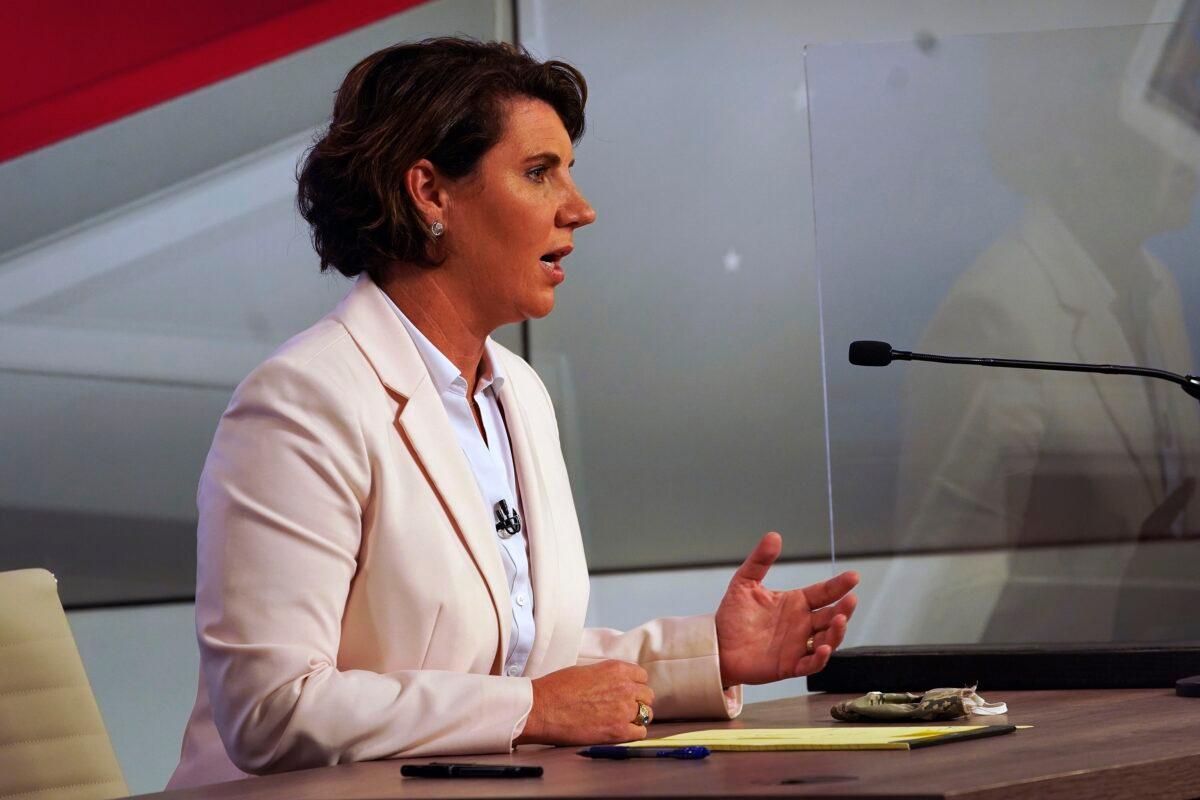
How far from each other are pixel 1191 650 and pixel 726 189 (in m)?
2.23

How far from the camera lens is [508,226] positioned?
2.00 m

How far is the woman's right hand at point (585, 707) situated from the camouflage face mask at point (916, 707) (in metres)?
0.24

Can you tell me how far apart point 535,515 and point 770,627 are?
333 mm

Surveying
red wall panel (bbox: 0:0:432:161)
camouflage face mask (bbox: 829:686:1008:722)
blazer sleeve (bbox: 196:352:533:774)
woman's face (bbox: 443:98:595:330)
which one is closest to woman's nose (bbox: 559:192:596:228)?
woman's face (bbox: 443:98:595:330)

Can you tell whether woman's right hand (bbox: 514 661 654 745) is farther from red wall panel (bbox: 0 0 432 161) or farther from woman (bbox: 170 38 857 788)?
red wall panel (bbox: 0 0 432 161)

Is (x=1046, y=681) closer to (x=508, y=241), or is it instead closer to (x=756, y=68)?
(x=508, y=241)

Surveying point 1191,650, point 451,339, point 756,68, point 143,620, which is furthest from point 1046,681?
point 756,68

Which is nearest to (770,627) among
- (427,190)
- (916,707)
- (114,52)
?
(916,707)

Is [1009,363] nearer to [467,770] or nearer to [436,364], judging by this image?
[436,364]

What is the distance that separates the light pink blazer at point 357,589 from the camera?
1494mm

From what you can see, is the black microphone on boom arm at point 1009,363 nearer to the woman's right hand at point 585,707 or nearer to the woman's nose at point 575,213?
the woman's nose at point 575,213

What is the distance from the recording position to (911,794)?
101 centimetres

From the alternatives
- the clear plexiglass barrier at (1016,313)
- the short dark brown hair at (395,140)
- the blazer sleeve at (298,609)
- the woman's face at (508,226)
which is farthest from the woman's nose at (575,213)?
the clear plexiglass barrier at (1016,313)

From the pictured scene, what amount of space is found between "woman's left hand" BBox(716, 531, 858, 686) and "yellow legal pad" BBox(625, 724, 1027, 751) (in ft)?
→ 0.85
